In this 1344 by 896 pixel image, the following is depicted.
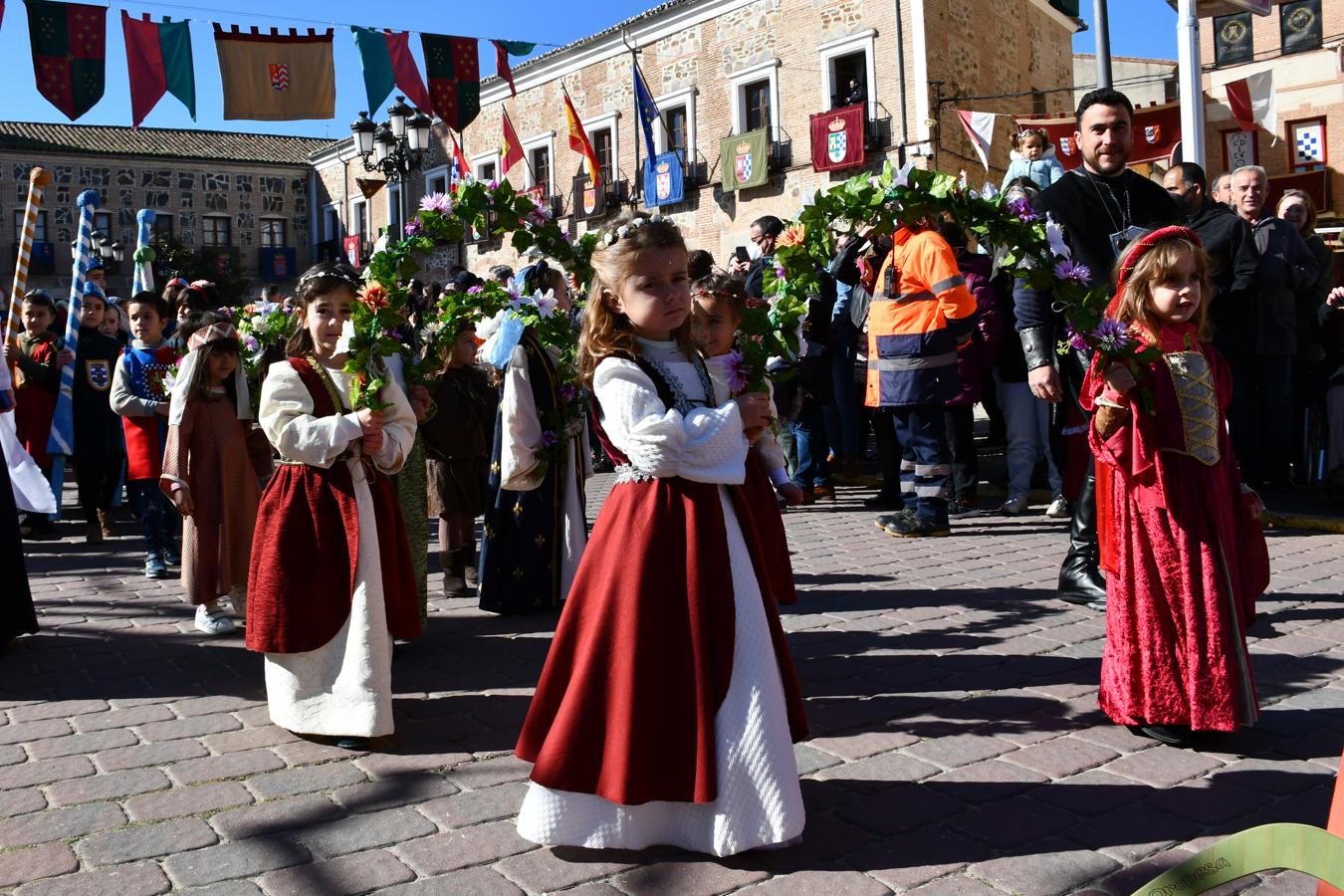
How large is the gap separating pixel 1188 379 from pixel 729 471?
5.47ft

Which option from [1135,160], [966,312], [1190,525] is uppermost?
[1135,160]

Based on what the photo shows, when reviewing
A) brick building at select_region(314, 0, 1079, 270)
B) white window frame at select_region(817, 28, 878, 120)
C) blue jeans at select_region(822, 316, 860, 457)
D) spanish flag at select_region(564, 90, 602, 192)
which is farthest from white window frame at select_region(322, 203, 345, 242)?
blue jeans at select_region(822, 316, 860, 457)

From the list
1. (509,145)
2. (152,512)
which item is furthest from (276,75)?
(509,145)

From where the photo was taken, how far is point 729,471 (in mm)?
2936

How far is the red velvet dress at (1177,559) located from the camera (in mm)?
3527

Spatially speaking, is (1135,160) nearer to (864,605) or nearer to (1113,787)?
(864,605)

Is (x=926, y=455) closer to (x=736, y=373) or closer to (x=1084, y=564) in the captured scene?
(x=1084, y=564)

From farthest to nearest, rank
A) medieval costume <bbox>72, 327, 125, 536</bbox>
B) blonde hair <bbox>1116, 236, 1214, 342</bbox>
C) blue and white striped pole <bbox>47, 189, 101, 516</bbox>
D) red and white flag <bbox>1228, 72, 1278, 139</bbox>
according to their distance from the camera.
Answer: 1. red and white flag <bbox>1228, 72, 1278, 139</bbox>
2. blue and white striped pole <bbox>47, 189, 101, 516</bbox>
3. medieval costume <bbox>72, 327, 125, 536</bbox>
4. blonde hair <bbox>1116, 236, 1214, 342</bbox>

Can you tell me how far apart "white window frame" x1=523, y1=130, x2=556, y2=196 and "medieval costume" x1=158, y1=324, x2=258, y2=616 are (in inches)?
1041

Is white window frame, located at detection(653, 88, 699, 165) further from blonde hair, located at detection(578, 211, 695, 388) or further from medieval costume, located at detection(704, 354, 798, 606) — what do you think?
blonde hair, located at detection(578, 211, 695, 388)

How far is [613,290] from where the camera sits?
306cm

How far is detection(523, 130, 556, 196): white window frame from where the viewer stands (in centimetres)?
3219

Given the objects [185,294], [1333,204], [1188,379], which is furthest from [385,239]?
[1333,204]

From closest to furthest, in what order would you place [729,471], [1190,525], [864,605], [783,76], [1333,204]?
[729,471] < [1190,525] < [864,605] < [1333,204] < [783,76]
